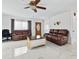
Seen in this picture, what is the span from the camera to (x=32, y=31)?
23.5ft

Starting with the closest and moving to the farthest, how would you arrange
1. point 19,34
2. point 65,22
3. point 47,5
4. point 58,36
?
point 47,5, point 58,36, point 65,22, point 19,34

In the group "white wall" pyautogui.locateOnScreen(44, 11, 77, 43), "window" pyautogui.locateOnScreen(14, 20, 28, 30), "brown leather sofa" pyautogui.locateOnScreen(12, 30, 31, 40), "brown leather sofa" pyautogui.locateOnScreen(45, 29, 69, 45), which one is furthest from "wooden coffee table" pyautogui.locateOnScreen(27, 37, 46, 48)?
"window" pyautogui.locateOnScreen(14, 20, 28, 30)

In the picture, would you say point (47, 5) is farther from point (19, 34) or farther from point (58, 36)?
point (19, 34)

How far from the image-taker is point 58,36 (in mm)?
5855

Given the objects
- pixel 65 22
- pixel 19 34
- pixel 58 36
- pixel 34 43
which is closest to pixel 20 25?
pixel 19 34

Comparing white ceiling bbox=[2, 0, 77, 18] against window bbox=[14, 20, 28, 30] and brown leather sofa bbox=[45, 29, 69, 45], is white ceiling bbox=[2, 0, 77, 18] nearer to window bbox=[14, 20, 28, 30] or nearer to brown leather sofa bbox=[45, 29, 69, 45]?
window bbox=[14, 20, 28, 30]

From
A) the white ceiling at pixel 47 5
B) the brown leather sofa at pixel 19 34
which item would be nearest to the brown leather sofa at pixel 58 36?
the white ceiling at pixel 47 5

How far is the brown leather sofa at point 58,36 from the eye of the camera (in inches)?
212

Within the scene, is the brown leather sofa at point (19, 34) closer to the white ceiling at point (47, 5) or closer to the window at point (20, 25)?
the window at point (20, 25)

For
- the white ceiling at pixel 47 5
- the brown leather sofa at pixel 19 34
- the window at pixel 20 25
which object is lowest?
the brown leather sofa at pixel 19 34

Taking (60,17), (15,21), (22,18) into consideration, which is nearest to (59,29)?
(60,17)

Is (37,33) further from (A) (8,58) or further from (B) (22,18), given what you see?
(A) (8,58)

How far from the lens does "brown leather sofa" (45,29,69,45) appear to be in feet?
17.7

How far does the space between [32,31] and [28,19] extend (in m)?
0.92
